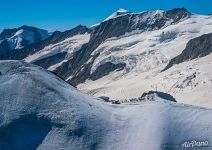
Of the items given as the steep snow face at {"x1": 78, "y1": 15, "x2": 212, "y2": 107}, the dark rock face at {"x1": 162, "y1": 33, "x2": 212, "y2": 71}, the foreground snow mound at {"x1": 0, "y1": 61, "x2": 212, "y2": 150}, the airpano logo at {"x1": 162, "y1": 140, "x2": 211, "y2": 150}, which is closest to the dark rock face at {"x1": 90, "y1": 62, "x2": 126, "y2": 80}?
the steep snow face at {"x1": 78, "y1": 15, "x2": 212, "y2": 107}

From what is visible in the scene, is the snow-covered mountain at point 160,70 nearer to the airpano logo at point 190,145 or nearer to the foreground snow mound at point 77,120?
the foreground snow mound at point 77,120

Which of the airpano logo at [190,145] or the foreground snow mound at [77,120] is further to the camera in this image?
the foreground snow mound at [77,120]

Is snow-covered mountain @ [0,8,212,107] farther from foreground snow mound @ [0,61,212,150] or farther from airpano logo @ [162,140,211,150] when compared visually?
airpano logo @ [162,140,211,150]

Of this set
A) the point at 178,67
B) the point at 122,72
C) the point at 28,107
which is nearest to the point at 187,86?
the point at 178,67

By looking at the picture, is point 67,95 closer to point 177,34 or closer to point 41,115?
point 41,115

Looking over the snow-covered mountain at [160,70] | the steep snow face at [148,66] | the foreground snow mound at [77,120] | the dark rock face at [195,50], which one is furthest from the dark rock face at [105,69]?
the foreground snow mound at [77,120]

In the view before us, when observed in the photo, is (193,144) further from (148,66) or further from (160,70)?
(148,66)

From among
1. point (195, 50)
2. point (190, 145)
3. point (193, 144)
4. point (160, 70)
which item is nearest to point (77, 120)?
point (190, 145)
